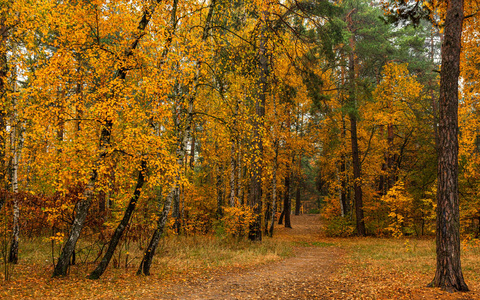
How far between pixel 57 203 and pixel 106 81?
→ 328 centimetres

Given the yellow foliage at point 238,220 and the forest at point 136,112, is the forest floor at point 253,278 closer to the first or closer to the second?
the forest at point 136,112

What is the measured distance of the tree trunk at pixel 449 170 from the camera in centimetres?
573

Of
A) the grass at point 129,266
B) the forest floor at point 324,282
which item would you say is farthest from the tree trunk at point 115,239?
the forest floor at point 324,282

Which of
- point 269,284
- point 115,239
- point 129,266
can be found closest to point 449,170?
point 269,284

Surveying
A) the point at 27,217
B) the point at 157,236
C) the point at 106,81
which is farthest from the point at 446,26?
the point at 27,217

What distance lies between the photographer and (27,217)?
27.3 feet

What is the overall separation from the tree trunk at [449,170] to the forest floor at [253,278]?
17.3 inches

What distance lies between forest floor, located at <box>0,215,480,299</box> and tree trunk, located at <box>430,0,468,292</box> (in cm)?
44

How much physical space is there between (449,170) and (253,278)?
5.25 metres

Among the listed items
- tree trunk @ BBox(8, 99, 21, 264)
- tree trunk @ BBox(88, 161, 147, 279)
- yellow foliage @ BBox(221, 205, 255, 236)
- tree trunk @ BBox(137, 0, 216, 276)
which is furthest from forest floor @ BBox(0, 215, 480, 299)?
yellow foliage @ BBox(221, 205, 255, 236)

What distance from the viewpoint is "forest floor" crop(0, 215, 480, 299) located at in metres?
5.84

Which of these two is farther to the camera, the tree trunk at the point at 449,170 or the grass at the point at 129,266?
the grass at the point at 129,266

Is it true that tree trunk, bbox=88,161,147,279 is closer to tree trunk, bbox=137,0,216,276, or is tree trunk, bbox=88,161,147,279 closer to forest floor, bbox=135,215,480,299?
tree trunk, bbox=137,0,216,276

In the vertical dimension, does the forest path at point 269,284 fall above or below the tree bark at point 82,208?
below
